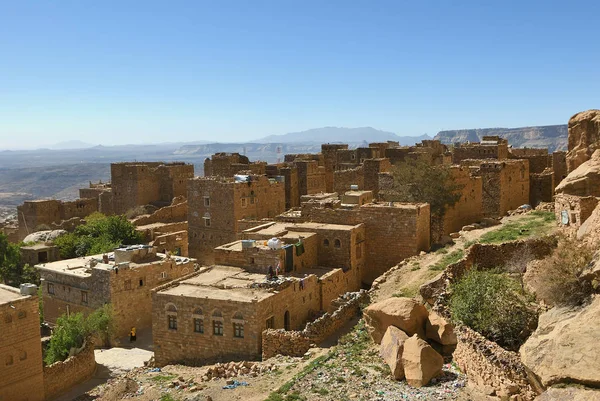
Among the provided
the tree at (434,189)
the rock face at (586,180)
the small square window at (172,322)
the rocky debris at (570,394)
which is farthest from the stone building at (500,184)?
the rocky debris at (570,394)

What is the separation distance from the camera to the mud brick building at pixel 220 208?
32.8 meters

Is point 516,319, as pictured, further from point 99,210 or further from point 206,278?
point 99,210

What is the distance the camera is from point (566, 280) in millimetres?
11945

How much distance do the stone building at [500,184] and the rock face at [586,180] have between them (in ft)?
36.3

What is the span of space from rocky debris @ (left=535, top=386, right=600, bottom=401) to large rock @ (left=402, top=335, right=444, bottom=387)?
311 centimetres

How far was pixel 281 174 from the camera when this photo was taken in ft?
135

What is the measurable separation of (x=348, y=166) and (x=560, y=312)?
3315 cm

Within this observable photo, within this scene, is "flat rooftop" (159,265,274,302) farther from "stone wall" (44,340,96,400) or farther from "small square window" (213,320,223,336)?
"stone wall" (44,340,96,400)

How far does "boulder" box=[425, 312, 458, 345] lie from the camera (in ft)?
46.2

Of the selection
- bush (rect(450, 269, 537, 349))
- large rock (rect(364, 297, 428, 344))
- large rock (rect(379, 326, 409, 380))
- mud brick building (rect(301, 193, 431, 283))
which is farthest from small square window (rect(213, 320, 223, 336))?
mud brick building (rect(301, 193, 431, 283))

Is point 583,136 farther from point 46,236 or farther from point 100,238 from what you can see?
point 46,236

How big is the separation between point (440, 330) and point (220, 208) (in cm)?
2062

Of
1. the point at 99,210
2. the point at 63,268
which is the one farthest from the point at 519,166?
the point at 99,210

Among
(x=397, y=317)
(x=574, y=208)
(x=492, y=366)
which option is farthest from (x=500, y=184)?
(x=492, y=366)
